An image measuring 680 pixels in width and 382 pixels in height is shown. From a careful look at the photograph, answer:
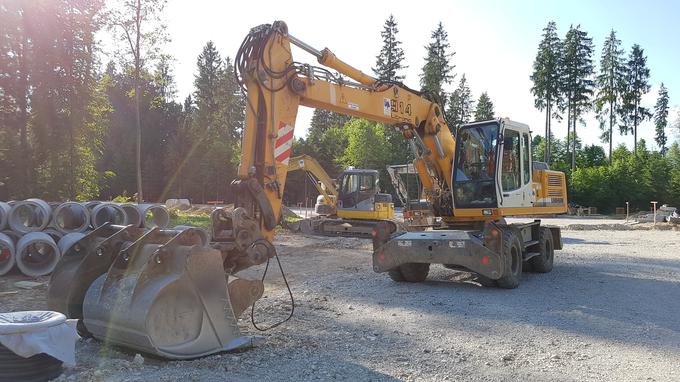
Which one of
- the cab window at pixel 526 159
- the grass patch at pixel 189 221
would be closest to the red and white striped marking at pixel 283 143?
the cab window at pixel 526 159

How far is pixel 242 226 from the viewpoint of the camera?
18.9 ft

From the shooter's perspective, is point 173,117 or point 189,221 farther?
point 173,117

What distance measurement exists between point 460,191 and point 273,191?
463 cm

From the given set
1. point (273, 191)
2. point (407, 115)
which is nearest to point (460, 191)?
point (407, 115)

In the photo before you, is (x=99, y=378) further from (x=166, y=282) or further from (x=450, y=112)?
(x=450, y=112)

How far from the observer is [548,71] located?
51.5 metres

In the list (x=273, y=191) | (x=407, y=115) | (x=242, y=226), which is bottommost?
(x=242, y=226)

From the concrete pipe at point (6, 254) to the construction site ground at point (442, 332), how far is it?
289 millimetres

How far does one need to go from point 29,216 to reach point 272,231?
7803 millimetres

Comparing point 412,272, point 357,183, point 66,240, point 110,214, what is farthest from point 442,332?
point 357,183

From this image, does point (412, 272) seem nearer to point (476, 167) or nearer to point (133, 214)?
point (476, 167)

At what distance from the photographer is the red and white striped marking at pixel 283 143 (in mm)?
6812

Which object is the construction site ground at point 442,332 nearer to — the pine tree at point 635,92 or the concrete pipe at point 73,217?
the concrete pipe at point 73,217

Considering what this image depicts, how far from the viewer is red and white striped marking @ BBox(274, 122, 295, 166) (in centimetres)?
681
